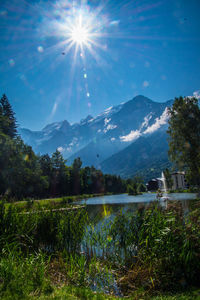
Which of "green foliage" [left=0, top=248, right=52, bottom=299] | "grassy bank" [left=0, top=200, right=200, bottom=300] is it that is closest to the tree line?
"grassy bank" [left=0, top=200, right=200, bottom=300]

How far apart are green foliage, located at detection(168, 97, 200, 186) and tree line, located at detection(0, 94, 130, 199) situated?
21.5 meters

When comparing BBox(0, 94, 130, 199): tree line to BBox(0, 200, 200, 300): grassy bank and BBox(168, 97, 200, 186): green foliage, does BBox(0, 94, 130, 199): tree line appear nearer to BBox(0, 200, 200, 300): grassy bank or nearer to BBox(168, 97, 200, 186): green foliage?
BBox(0, 200, 200, 300): grassy bank

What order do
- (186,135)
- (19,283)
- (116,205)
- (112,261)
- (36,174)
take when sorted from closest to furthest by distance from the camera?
(19,283) → (112,261) → (186,135) → (116,205) → (36,174)

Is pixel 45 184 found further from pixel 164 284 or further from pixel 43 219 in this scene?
pixel 164 284

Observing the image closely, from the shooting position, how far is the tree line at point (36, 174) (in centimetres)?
4297

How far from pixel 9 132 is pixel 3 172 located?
79.8 ft

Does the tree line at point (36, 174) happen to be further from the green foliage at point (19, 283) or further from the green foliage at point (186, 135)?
the green foliage at point (186, 135)

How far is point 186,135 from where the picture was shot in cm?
2914

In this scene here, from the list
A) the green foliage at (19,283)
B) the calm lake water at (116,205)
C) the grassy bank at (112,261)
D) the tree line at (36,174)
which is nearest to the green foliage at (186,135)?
the calm lake water at (116,205)

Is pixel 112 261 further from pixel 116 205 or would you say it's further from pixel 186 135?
pixel 116 205

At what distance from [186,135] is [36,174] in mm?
41386

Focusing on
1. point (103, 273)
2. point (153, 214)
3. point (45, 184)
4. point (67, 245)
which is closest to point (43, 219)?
point (67, 245)

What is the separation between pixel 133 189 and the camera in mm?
96688

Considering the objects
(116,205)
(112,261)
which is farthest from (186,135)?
(112,261)
